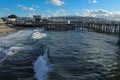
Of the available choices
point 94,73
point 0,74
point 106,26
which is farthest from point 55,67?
point 106,26

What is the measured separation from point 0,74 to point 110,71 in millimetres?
7986

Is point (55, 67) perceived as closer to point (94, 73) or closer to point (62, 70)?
point (62, 70)

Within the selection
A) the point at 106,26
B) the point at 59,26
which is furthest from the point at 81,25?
the point at 106,26

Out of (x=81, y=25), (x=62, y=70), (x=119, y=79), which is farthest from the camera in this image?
(x=81, y=25)

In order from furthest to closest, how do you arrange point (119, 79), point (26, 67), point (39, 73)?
point (26, 67) → point (39, 73) → point (119, 79)

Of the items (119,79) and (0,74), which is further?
(0,74)

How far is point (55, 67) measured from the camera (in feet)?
54.2

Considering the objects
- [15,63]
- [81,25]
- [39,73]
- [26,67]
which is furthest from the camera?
[81,25]

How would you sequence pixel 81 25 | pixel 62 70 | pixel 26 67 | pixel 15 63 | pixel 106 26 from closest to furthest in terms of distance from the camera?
pixel 62 70 < pixel 26 67 < pixel 15 63 < pixel 106 26 < pixel 81 25

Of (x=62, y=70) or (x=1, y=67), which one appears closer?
(x=62, y=70)

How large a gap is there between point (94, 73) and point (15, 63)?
7.19m

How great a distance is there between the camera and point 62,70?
15727mm

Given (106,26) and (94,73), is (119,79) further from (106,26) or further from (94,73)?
(106,26)

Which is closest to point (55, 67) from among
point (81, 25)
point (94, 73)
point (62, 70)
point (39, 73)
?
point (62, 70)
